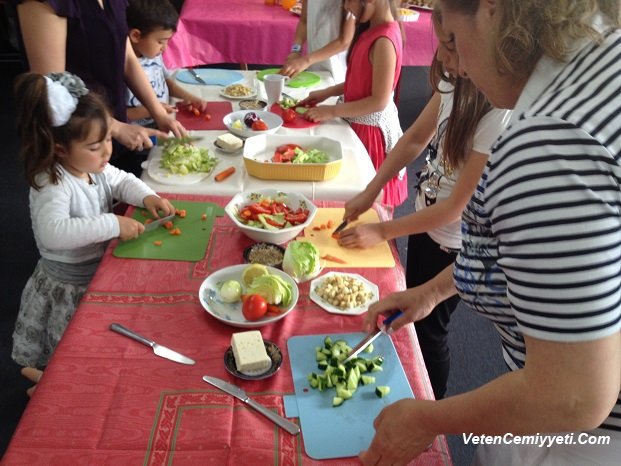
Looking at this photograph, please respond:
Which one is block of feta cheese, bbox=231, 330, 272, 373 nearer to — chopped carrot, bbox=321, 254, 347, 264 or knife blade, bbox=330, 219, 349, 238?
chopped carrot, bbox=321, 254, 347, 264

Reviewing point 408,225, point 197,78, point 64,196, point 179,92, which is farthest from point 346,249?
point 197,78

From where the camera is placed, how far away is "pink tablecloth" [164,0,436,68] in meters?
3.30

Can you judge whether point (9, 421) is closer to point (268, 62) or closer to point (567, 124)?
point (567, 124)

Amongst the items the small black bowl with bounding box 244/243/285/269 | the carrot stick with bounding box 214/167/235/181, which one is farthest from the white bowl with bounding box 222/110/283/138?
the small black bowl with bounding box 244/243/285/269

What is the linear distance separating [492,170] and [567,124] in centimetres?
10

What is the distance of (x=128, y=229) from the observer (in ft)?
4.67

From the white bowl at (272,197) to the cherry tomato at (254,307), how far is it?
28 centimetres

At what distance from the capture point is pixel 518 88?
2.28 feet

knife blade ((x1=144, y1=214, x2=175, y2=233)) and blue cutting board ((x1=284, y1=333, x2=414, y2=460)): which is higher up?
blue cutting board ((x1=284, y1=333, x2=414, y2=460))

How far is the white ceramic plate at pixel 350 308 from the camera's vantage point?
1.21 m

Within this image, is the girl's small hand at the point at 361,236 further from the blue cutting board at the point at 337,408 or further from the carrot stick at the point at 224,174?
the carrot stick at the point at 224,174

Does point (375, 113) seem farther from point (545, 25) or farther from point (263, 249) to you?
point (545, 25)

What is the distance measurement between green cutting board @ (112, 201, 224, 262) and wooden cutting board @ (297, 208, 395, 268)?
0.93ft

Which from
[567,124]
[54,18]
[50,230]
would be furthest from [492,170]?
[54,18]
